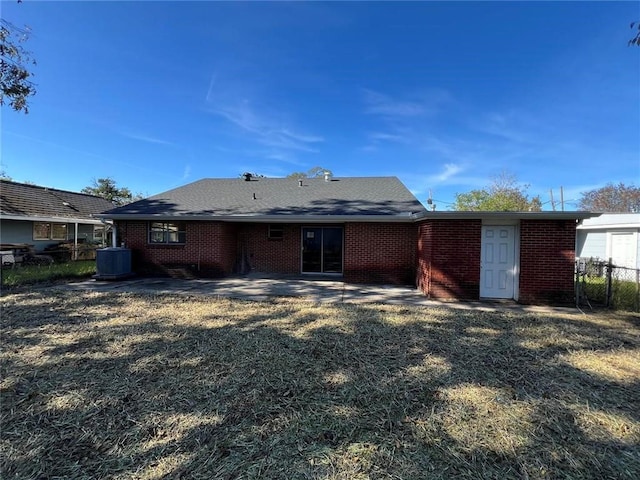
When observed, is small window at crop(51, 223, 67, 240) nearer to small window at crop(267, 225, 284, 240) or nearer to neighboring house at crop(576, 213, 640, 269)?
small window at crop(267, 225, 284, 240)

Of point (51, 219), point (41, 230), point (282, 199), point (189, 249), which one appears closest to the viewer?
point (189, 249)

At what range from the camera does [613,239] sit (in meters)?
15.6

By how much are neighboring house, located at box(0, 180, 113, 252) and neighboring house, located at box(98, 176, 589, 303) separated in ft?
18.7

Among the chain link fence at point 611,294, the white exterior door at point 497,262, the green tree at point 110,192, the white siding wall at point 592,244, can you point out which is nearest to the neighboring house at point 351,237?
the white exterior door at point 497,262

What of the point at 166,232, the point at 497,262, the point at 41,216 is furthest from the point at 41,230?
the point at 497,262

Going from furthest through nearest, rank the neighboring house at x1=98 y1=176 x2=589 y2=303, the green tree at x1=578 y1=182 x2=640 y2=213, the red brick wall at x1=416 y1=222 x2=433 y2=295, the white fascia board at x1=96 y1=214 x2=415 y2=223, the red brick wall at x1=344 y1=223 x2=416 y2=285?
the green tree at x1=578 y1=182 x2=640 y2=213, the red brick wall at x1=344 y1=223 x2=416 y2=285, the white fascia board at x1=96 y1=214 x2=415 y2=223, the red brick wall at x1=416 y1=222 x2=433 y2=295, the neighboring house at x1=98 y1=176 x2=589 y2=303

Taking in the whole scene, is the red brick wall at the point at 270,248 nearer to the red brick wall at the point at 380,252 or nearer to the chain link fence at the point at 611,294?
the red brick wall at the point at 380,252

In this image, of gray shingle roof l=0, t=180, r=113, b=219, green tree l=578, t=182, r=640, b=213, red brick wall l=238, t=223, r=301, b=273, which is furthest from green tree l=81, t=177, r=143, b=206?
green tree l=578, t=182, r=640, b=213

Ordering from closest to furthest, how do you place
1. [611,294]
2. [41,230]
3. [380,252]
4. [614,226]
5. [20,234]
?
[611,294]
[380,252]
[614,226]
[20,234]
[41,230]

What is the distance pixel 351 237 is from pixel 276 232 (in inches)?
135

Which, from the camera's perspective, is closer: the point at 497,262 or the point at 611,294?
the point at 611,294

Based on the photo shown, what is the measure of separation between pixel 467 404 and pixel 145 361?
3.89 metres

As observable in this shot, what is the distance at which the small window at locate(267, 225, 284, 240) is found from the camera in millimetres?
12922

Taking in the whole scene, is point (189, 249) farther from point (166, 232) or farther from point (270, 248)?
point (270, 248)
